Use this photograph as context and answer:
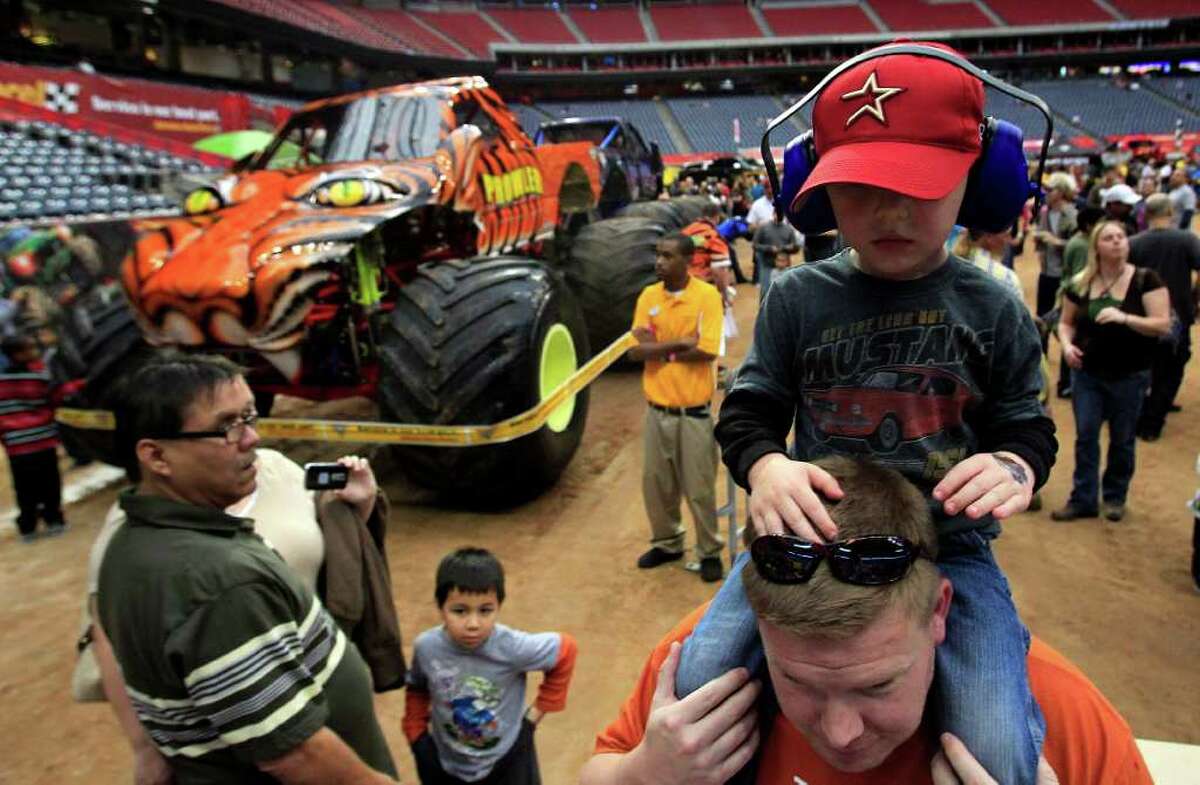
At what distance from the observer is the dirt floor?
3.20 metres

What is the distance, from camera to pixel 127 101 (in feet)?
52.9

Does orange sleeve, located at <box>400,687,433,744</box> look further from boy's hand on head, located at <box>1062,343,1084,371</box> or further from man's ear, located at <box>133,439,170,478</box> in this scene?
boy's hand on head, located at <box>1062,343,1084,371</box>

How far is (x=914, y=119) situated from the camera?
1.17m

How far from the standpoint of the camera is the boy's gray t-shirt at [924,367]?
1273 millimetres

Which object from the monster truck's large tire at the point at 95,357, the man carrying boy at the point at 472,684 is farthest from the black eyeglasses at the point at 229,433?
the monster truck's large tire at the point at 95,357

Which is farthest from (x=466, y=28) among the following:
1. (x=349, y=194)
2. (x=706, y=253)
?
(x=349, y=194)

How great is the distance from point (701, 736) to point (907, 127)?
936 millimetres

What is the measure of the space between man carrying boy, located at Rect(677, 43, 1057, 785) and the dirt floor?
2.12 metres

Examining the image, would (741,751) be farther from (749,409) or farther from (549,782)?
(549,782)

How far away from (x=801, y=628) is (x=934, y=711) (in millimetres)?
337

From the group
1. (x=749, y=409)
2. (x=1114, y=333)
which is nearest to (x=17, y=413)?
(x=749, y=409)

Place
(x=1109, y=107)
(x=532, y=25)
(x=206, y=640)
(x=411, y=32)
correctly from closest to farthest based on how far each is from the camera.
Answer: (x=206, y=640) < (x=411, y=32) < (x=1109, y=107) < (x=532, y=25)

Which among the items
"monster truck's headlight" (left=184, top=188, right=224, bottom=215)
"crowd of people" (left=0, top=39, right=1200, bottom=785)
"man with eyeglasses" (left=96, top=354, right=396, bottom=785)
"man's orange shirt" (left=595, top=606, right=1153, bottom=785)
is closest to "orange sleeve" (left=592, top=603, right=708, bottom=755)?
"crowd of people" (left=0, top=39, right=1200, bottom=785)

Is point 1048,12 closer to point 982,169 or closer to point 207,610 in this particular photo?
point 982,169
